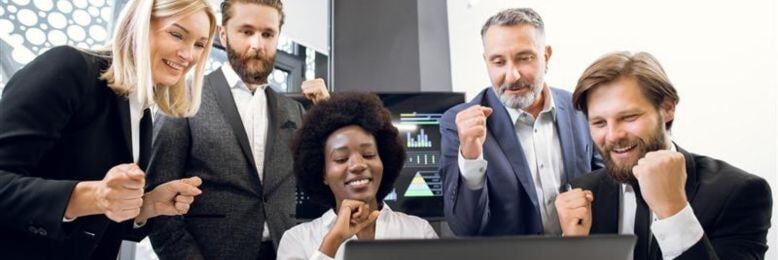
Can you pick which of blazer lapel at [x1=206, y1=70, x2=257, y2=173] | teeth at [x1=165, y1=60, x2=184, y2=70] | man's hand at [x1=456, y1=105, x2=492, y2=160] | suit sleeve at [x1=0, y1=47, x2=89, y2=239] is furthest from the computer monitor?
suit sleeve at [x1=0, y1=47, x2=89, y2=239]

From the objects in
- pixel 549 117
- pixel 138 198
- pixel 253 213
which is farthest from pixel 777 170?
pixel 138 198

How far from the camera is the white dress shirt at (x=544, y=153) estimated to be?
2139 mm

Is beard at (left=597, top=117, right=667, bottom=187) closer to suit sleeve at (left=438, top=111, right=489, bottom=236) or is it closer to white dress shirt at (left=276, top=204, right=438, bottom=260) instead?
suit sleeve at (left=438, top=111, right=489, bottom=236)

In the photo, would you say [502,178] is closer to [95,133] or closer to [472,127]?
[472,127]

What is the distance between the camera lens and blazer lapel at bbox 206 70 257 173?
216 centimetres

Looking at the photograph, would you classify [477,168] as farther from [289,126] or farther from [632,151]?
[289,126]

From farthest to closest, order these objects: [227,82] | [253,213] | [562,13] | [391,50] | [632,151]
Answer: [391,50], [562,13], [227,82], [253,213], [632,151]

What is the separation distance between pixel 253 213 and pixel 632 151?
117cm

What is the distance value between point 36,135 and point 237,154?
78 centimetres

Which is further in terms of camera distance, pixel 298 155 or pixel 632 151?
pixel 298 155

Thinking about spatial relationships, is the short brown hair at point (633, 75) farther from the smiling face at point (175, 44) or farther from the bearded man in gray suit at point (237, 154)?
the smiling face at point (175, 44)

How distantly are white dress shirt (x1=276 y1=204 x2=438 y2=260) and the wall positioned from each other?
126 centimetres

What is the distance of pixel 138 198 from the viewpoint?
134cm

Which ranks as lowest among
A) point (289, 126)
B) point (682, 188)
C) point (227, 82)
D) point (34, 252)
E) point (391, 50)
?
point (34, 252)
